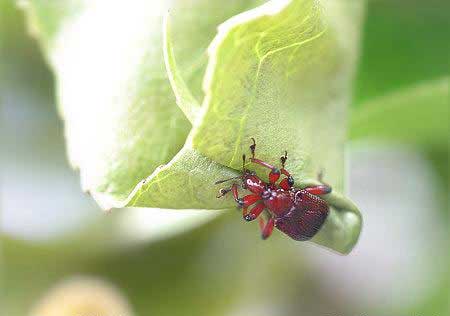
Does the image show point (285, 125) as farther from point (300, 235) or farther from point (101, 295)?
point (101, 295)

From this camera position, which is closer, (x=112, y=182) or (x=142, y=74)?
(x=112, y=182)

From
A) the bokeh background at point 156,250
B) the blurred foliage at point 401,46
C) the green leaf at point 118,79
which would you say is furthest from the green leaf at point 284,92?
the bokeh background at point 156,250

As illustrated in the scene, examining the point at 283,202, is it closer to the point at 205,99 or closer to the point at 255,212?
the point at 255,212

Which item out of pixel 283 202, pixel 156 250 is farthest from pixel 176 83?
pixel 156 250

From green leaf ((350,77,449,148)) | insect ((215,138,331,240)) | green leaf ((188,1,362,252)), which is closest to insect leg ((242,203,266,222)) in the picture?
insect ((215,138,331,240))

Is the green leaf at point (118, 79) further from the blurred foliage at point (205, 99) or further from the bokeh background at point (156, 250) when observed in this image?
the bokeh background at point (156, 250)

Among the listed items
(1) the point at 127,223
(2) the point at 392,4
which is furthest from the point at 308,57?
(1) the point at 127,223
